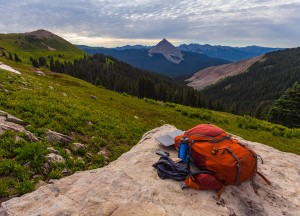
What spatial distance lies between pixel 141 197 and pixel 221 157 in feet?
9.80

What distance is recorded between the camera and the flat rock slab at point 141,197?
6375 mm

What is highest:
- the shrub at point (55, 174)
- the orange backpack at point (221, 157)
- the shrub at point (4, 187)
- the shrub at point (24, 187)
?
the orange backpack at point (221, 157)

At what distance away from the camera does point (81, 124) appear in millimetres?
17141

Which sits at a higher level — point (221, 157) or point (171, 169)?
point (221, 157)

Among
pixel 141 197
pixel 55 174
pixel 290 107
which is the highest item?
pixel 141 197

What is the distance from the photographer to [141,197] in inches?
266

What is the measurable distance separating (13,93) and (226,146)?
58.5 feet

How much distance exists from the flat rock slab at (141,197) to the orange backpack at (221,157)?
0.41 meters

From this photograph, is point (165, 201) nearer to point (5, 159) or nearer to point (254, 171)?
point (254, 171)

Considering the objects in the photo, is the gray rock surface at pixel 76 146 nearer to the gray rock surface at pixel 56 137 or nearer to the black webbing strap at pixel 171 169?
the gray rock surface at pixel 56 137

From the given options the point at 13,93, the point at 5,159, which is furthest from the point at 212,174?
the point at 13,93

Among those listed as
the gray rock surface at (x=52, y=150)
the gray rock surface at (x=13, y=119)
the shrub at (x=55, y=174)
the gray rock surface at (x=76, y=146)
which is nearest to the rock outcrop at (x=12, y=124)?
the gray rock surface at (x=13, y=119)

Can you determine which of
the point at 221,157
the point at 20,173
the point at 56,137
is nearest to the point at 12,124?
the point at 56,137

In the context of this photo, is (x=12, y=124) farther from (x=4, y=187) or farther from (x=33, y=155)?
(x=4, y=187)
